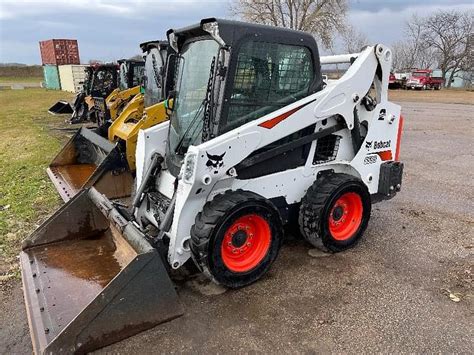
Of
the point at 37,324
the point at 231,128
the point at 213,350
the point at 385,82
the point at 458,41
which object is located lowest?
the point at 213,350

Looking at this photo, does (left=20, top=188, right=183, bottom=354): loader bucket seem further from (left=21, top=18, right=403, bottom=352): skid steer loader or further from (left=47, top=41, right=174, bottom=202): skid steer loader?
(left=47, top=41, right=174, bottom=202): skid steer loader

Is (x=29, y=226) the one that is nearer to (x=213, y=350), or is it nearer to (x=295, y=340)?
(x=213, y=350)

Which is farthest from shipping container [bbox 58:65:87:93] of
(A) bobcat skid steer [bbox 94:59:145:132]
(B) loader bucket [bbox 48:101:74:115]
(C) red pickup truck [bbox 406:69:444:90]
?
(C) red pickup truck [bbox 406:69:444:90]

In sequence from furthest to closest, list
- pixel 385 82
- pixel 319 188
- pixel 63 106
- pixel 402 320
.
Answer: pixel 63 106
pixel 385 82
pixel 319 188
pixel 402 320

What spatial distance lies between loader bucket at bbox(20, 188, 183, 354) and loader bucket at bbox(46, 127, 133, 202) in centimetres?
174

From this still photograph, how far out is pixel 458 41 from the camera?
167ft

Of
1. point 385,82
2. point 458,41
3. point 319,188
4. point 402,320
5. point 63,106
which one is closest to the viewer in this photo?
point 402,320

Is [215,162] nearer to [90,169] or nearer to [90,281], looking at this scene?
[90,281]

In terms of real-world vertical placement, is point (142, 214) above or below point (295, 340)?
above

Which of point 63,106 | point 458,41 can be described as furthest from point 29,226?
point 458,41

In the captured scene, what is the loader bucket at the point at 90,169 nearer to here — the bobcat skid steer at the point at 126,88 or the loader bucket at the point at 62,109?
the bobcat skid steer at the point at 126,88

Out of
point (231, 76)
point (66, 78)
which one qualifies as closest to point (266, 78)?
point (231, 76)

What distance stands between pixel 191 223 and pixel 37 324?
1.31 m

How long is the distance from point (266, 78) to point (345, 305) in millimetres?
2072
